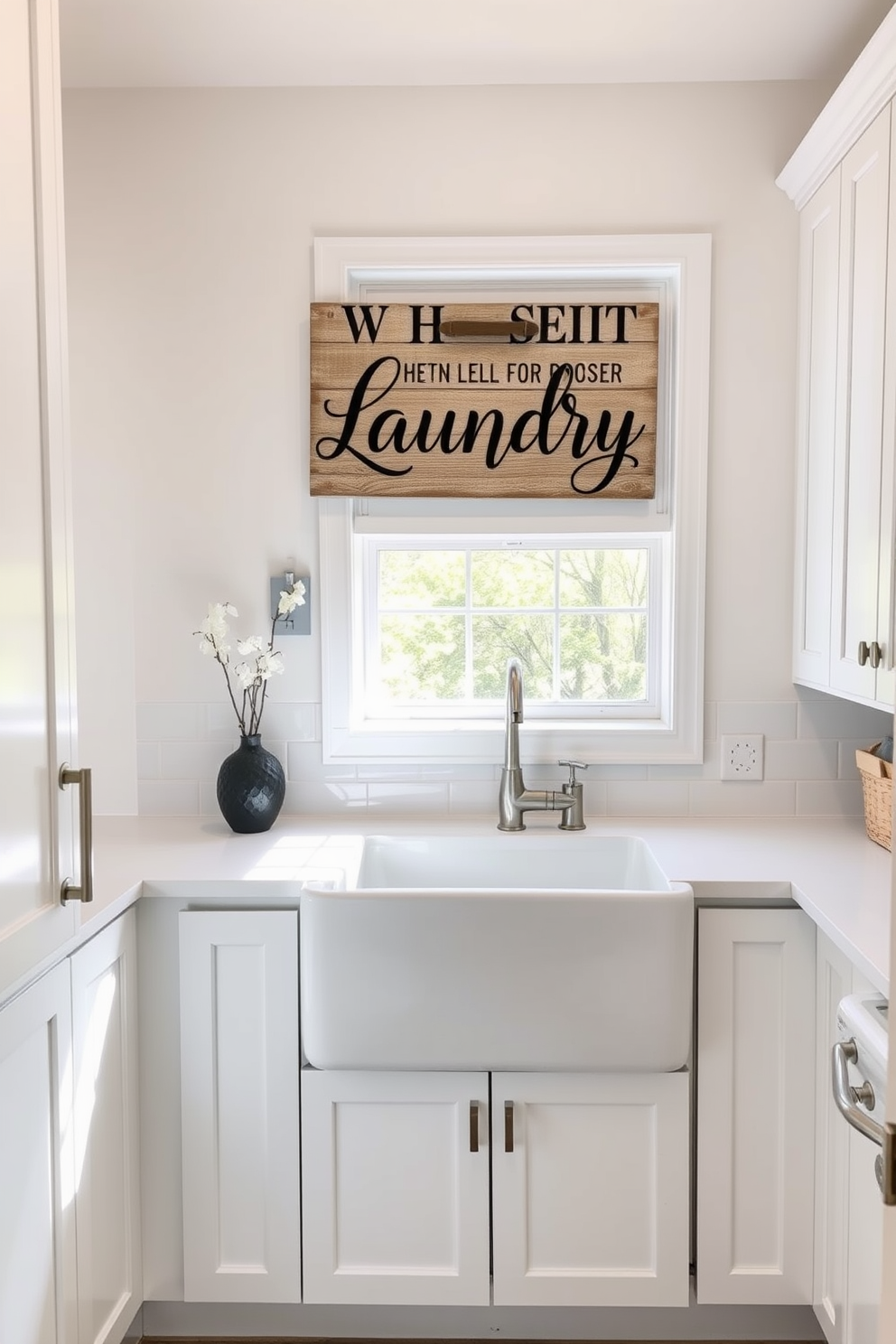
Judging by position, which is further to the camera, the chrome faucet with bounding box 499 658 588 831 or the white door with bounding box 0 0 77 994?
the chrome faucet with bounding box 499 658 588 831

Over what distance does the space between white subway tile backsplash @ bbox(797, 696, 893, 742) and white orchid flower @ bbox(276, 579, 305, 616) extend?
1172mm

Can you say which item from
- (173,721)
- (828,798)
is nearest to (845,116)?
(828,798)

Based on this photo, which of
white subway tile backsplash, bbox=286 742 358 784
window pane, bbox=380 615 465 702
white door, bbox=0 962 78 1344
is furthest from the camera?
window pane, bbox=380 615 465 702

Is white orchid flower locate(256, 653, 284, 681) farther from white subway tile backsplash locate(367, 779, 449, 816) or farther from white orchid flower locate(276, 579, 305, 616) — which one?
white subway tile backsplash locate(367, 779, 449, 816)

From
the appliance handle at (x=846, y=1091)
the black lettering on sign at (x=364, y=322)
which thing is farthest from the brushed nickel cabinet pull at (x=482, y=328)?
the appliance handle at (x=846, y=1091)

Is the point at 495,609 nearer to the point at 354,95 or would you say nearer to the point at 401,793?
the point at 401,793

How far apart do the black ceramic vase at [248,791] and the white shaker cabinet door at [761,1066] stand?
0.95 metres

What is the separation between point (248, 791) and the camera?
2295 mm

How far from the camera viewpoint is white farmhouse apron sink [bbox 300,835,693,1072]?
5.87 ft

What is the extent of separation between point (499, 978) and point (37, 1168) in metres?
0.76

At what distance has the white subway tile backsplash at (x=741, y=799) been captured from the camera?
2.48 metres

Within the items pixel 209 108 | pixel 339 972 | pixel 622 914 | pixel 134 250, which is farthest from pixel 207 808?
pixel 209 108

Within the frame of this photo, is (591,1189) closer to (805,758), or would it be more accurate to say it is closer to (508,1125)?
(508,1125)

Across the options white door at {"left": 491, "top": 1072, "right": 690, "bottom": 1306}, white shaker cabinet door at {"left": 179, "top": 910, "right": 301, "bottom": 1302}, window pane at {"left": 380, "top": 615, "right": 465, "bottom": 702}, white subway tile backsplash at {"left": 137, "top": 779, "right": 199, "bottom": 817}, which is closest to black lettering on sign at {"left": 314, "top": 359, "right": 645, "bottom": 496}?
window pane at {"left": 380, "top": 615, "right": 465, "bottom": 702}
